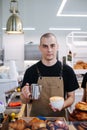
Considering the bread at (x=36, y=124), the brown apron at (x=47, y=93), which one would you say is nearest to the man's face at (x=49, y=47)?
the brown apron at (x=47, y=93)

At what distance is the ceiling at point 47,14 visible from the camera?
34.6 feet

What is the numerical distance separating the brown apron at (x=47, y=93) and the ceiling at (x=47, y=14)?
8.45 m

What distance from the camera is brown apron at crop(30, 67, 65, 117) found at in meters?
2.12

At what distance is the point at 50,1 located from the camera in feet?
34.7

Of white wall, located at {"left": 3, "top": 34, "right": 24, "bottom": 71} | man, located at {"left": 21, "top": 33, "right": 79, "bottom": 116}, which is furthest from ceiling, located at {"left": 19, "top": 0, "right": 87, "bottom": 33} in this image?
man, located at {"left": 21, "top": 33, "right": 79, "bottom": 116}

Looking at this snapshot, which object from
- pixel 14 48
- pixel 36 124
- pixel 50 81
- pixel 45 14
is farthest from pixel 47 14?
pixel 36 124

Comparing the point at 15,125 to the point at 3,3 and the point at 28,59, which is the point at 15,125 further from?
the point at 3,3

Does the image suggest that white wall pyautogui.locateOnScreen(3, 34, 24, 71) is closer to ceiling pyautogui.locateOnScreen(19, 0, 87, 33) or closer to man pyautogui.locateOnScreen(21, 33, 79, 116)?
ceiling pyautogui.locateOnScreen(19, 0, 87, 33)

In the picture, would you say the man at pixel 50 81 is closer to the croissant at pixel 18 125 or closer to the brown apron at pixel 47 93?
the brown apron at pixel 47 93

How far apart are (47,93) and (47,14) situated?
9.22m

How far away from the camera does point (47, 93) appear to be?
7.02 feet

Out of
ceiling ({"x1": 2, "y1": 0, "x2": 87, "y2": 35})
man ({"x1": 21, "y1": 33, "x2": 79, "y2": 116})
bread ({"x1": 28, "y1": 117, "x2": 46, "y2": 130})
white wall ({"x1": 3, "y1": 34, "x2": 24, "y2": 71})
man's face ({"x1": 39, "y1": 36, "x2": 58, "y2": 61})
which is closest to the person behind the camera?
bread ({"x1": 28, "y1": 117, "x2": 46, "y2": 130})

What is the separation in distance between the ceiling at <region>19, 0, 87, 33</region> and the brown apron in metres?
8.45

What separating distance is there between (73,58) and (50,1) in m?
6.50
